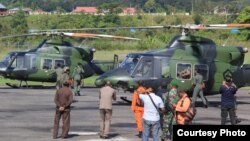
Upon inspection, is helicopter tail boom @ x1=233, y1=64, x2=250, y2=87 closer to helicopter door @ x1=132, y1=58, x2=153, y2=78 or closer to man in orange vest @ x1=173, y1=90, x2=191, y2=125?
helicopter door @ x1=132, y1=58, x2=153, y2=78

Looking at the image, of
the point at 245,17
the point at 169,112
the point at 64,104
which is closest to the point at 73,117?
the point at 64,104

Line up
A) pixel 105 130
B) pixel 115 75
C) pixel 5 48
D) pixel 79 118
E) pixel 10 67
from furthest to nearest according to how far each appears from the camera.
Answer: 1. pixel 5 48
2. pixel 10 67
3. pixel 115 75
4. pixel 79 118
5. pixel 105 130

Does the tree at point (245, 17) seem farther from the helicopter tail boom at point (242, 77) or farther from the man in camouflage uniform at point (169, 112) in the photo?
the man in camouflage uniform at point (169, 112)

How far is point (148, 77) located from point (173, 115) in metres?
10.0

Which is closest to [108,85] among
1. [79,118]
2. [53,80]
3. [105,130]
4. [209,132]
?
[105,130]

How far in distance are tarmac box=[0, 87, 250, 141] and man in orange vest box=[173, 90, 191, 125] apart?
2529 millimetres

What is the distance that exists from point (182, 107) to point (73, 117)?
7869 mm

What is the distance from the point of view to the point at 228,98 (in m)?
19.4

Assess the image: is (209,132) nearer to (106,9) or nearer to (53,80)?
(53,80)

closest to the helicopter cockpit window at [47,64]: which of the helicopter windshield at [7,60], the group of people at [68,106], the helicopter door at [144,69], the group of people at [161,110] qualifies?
the helicopter windshield at [7,60]

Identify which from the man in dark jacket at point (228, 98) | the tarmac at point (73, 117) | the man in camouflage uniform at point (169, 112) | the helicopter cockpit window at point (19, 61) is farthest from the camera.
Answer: the helicopter cockpit window at point (19, 61)

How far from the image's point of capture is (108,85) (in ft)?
59.0

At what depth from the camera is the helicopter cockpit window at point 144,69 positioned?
85.7ft

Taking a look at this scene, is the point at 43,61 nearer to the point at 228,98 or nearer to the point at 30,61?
the point at 30,61
